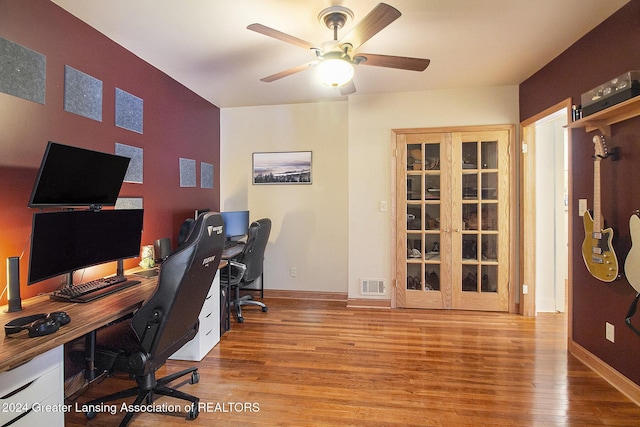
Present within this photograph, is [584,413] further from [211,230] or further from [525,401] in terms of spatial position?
[211,230]

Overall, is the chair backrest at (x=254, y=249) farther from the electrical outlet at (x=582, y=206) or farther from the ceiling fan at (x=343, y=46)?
the electrical outlet at (x=582, y=206)

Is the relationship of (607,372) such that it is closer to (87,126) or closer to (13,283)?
(13,283)

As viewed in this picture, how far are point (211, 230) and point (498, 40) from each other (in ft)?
8.54

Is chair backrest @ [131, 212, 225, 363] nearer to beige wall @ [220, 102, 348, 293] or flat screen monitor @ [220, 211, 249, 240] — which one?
flat screen monitor @ [220, 211, 249, 240]

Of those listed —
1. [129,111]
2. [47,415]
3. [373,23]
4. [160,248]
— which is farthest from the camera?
[160,248]

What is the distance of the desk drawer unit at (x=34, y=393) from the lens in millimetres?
1209

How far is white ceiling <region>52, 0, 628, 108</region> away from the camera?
6.59ft

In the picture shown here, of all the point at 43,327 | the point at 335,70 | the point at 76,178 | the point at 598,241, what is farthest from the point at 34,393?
the point at 598,241

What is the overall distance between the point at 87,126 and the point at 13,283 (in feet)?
3.97

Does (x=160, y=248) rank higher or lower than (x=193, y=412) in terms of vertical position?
higher

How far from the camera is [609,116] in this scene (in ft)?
6.75

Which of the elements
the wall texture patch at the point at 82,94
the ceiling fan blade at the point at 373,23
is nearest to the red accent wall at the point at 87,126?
the wall texture patch at the point at 82,94

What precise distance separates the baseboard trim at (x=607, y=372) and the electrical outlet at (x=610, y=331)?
0.64ft

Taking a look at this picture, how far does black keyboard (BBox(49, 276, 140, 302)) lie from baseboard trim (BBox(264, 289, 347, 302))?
2.20 meters
